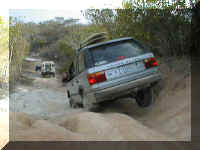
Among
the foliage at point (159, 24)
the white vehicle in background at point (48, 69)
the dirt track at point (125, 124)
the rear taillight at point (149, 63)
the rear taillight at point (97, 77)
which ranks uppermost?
the foliage at point (159, 24)

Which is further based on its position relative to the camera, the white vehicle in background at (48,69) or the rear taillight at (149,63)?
the white vehicle in background at (48,69)

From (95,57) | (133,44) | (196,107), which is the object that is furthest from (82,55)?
(196,107)

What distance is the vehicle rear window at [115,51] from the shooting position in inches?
249

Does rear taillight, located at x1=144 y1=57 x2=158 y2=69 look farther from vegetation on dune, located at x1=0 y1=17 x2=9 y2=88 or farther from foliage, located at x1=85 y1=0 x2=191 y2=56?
vegetation on dune, located at x1=0 y1=17 x2=9 y2=88

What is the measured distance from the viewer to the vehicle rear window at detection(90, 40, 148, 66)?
20.8 ft

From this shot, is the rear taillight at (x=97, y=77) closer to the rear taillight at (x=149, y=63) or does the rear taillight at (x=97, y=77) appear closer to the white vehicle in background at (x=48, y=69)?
the rear taillight at (x=149, y=63)

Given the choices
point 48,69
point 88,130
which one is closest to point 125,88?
point 88,130

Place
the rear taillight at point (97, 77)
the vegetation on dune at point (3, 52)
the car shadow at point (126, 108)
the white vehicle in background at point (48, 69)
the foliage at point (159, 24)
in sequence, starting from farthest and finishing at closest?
the white vehicle in background at point (48, 69), the vegetation on dune at point (3, 52), the foliage at point (159, 24), the car shadow at point (126, 108), the rear taillight at point (97, 77)

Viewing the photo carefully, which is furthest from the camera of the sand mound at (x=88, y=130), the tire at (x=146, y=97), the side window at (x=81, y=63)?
the tire at (x=146, y=97)

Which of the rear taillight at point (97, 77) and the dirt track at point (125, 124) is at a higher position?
the rear taillight at point (97, 77)

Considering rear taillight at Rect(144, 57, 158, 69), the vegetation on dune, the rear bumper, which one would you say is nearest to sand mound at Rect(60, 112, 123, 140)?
the rear bumper

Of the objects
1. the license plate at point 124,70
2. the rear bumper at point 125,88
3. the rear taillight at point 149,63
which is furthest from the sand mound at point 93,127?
the rear taillight at point 149,63

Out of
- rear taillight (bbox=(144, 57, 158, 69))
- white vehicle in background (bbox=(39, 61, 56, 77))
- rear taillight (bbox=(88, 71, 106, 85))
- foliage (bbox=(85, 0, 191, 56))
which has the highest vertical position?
foliage (bbox=(85, 0, 191, 56))

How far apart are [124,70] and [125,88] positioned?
0.42 meters
